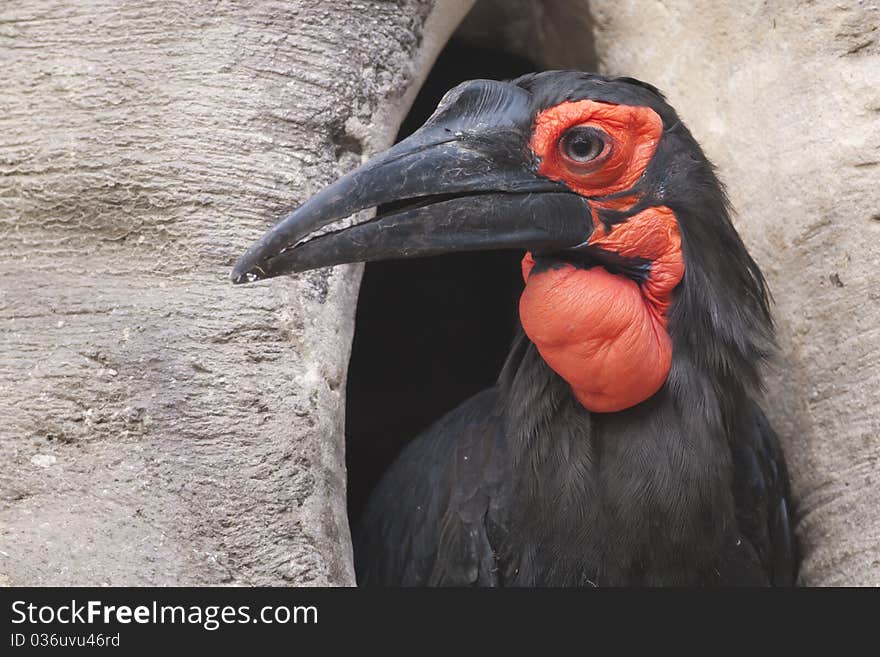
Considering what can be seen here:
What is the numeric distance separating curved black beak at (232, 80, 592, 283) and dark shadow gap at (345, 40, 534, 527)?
2358 millimetres

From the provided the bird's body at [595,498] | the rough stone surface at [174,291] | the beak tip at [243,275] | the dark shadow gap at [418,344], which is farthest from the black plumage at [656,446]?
the dark shadow gap at [418,344]

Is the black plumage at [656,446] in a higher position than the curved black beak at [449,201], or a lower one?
lower

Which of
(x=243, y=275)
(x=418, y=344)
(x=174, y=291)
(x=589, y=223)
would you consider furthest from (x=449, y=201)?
(x=418, y=344)

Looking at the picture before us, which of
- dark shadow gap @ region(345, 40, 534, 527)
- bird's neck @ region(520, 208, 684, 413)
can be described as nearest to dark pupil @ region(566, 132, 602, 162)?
bird's neck @ region(520, 208, 684, 413)

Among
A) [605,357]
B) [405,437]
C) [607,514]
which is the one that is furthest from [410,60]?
[405,437]

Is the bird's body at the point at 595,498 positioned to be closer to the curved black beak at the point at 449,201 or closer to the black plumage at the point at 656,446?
the black plumage at the point at 656,446

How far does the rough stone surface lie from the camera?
103 inches

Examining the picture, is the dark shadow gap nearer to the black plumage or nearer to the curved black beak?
the black plumage

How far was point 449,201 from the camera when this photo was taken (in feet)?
8.59

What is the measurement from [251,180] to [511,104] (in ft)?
2.15

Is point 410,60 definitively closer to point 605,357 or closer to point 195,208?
point 195,208

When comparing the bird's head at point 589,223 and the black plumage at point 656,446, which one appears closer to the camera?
the bird's head at point 589,223

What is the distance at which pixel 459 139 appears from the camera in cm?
266

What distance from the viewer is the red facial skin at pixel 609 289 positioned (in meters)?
2.66
